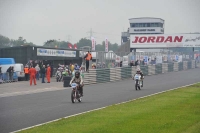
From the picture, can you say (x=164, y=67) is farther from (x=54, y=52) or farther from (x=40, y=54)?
(x=40, y=54)

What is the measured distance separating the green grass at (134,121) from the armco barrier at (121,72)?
60.7 feet

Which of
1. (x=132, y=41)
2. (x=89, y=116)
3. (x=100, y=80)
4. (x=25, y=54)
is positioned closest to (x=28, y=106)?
(x=89, y=116)

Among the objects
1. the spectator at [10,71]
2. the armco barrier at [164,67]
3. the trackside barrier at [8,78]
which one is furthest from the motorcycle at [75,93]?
the armco barrier at [164,67]

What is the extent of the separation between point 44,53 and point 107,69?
39.0ft

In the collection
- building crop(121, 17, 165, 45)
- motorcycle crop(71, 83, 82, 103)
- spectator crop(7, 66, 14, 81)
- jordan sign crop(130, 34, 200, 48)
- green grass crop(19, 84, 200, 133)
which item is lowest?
green grass crop(19, 84, 200, 133)

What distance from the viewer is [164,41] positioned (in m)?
66.7

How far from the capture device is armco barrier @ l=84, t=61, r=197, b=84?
34.1 m

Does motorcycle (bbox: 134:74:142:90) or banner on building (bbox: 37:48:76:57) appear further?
banner on building (bbox: 37:48:76:57)

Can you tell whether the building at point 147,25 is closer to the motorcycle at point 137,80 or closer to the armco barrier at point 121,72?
the armco barrier at point 121,72

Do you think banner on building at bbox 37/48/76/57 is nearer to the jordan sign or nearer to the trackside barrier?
the trackside barrier

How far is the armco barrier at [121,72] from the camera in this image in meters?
34.1

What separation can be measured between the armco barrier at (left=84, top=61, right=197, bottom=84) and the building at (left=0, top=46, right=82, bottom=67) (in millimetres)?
9517

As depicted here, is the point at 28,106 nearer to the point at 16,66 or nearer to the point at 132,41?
the point at 16,66

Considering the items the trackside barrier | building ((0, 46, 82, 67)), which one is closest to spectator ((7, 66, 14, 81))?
the trackside barrier
